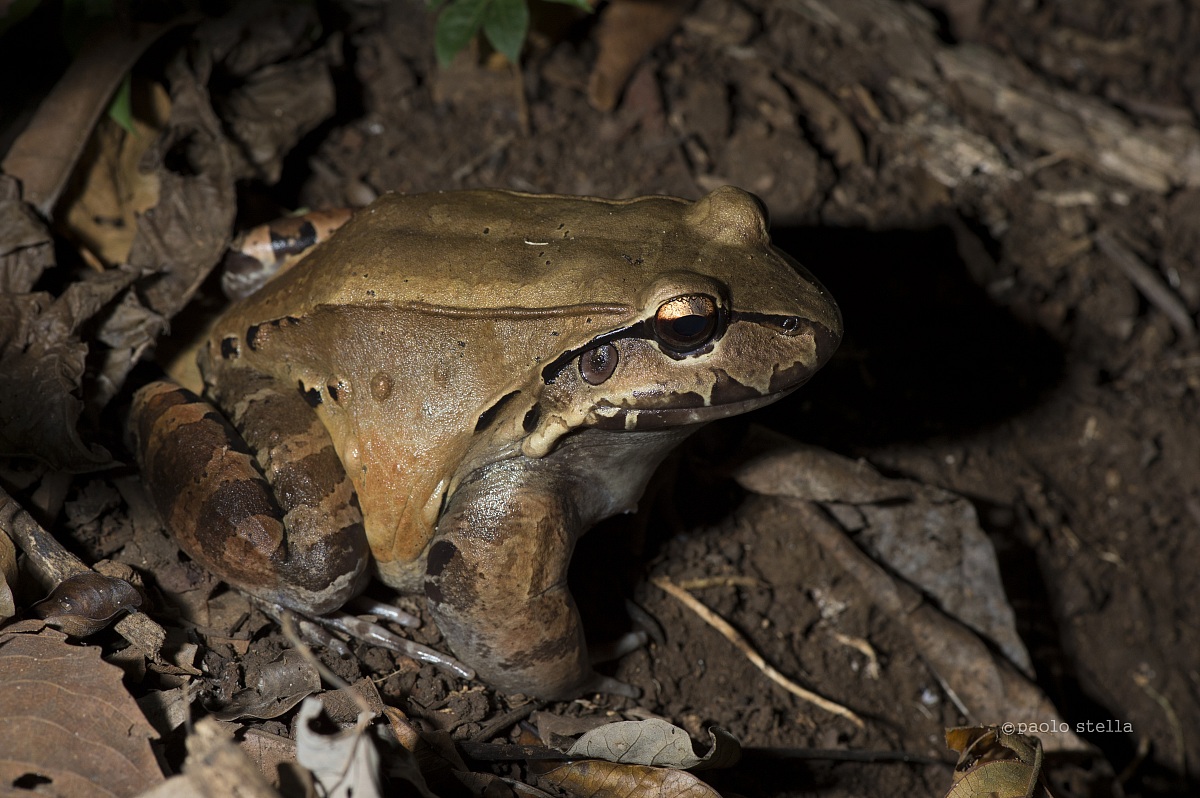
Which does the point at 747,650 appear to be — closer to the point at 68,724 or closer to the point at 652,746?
the point at 652,746

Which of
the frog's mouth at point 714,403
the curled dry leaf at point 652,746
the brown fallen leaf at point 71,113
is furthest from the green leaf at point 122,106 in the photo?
the curled dry leaf at point 652,746

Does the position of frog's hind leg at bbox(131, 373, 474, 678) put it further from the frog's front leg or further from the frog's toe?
the frog's front leg

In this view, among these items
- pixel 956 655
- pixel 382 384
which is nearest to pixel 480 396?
pixel 382 384

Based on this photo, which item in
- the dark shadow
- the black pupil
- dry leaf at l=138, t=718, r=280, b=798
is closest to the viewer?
dry leaf at l=138, t=718, r=280, b=798

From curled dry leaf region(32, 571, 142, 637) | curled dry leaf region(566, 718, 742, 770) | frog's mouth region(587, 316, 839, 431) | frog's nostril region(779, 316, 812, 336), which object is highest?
frog's nostril region(779, 316, 812, 336)

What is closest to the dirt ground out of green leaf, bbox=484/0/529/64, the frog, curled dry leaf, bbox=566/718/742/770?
curled dry leaf, bbox=566/718/742/770

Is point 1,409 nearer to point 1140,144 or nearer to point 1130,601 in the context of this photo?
point 1130,601
